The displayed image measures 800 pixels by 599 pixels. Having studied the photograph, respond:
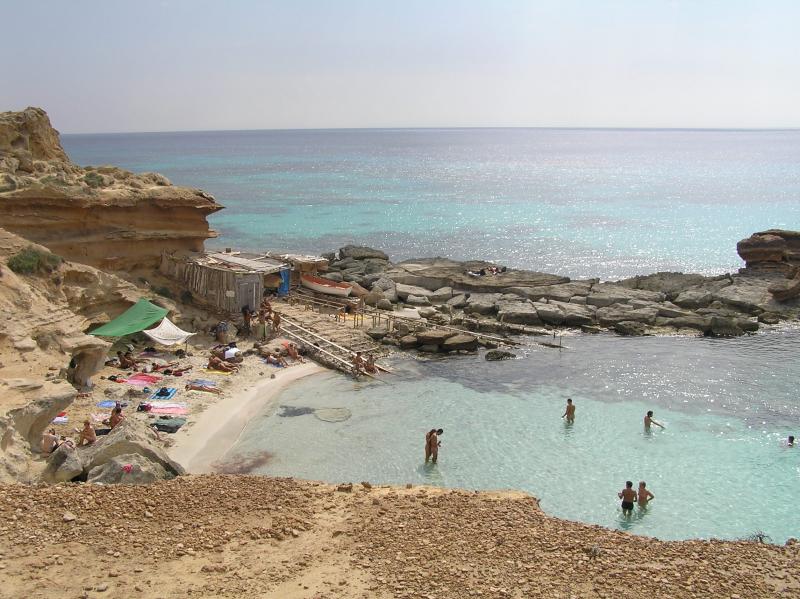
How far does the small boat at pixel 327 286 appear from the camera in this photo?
33.2m

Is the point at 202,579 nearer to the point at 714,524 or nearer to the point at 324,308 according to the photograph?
the point at 714,524

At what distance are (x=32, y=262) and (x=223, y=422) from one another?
298 inches

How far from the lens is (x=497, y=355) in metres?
27.6

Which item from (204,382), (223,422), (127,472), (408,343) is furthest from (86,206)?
(127,472)

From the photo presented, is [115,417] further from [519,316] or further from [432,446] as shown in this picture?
[519,316]

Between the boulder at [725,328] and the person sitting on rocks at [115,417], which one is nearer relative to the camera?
the person sitting on rocks at [115,417]

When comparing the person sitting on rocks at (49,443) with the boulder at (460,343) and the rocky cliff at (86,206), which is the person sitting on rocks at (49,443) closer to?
the rocky cliff at (86,206)

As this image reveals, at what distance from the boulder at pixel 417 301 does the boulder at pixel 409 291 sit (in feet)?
1.19

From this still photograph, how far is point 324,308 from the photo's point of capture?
31562 mm

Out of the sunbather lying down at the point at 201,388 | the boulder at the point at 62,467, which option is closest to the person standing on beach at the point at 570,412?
the sunbather lying down at the point at 201,388

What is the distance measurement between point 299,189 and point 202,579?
88.6 metres

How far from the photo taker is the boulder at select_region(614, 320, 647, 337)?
31078mm

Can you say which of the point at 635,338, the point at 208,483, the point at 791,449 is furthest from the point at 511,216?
the point at 208,483

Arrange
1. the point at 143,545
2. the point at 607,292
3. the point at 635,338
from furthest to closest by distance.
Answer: the point at 607,292 → the point at 635,338 → the point at 143,545
